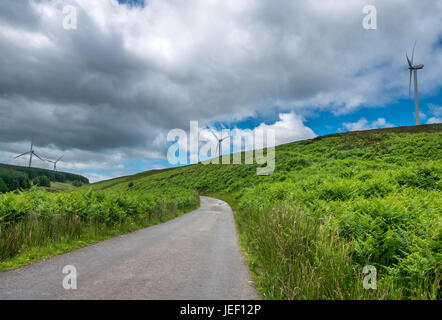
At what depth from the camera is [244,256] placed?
9.88 m

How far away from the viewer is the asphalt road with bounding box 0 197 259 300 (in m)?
5.65

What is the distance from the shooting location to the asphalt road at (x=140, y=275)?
18.5 feet

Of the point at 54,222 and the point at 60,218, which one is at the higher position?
the point at 60,218

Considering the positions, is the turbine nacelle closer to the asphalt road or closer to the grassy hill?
the grassy hill

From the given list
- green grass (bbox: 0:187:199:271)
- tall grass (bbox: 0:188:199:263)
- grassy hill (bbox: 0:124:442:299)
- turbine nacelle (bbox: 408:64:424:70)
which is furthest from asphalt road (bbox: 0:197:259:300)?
turbine nacelle (bbox: 408:64:424:70)

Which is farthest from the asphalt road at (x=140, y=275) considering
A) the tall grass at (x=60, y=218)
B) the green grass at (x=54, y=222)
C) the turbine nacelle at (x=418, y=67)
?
the turbine nacelle at (x=418, y=67)

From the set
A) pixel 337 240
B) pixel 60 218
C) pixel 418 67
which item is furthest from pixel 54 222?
pixel 418 67

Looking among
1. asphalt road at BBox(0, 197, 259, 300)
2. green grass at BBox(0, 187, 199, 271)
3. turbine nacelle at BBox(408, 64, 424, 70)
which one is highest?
turbine nacelle at BBox(408, 64, 424, 70)

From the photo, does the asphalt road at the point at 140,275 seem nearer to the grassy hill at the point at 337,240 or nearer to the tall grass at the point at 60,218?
the grassy hill at the point at 337,240

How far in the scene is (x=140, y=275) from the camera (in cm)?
685

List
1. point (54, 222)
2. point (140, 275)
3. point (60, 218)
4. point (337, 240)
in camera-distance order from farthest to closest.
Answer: point (60, 218), point (54, 222), point (140, 275), point (337, 240)

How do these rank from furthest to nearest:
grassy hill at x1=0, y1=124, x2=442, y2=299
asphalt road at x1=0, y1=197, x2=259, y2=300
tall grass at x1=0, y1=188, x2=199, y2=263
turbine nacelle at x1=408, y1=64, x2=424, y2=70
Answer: turbine nacelle at x1=408, y1=64, x2=424, y2=70 → tall grass at x1=0, y1=188, x2=199, y2=263 → asphalt road at x1=0, y1=197, x2=259, y2=300 → grassy hill at x1=0, y1=124, x2=442, y2=299

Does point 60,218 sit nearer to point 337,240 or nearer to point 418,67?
point 337,240
